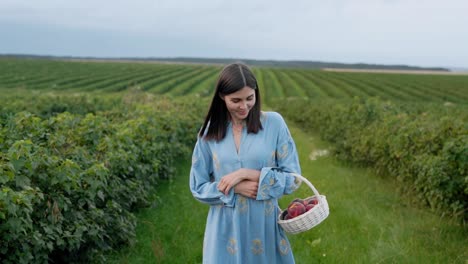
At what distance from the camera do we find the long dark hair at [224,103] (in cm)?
265

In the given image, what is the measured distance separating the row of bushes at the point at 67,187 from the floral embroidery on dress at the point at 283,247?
1.48 m

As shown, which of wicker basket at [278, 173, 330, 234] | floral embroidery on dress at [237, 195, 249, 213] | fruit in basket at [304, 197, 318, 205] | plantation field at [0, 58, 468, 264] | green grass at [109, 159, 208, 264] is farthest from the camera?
green grass at [109, 159, 208, 264]

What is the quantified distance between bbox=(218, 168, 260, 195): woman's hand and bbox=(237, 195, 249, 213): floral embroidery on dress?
112 millimetres

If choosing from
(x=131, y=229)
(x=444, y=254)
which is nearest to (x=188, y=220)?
(x=131, y=229)

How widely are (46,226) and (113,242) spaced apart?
1550 millimetres

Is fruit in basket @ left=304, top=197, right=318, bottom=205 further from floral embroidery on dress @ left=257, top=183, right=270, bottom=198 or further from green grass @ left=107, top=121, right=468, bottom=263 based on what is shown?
green grass @ left=107, top=121, right=468, bottom=263

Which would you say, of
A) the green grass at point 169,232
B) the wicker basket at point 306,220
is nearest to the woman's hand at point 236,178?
the wicker basket at point 306,220

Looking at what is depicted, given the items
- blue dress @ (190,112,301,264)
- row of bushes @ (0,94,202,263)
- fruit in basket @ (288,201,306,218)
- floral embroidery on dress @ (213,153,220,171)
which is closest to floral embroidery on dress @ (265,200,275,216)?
blue dress @ (190,112,301,264)

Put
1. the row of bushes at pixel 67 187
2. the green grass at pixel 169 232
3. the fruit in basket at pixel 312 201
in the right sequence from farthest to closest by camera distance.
A: the green grass at pixel 169 232, the row of bushes at pixel 67 187, the fruit in basket at pixel 312 201

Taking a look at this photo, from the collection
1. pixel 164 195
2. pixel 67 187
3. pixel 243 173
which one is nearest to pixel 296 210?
pixel 243 173

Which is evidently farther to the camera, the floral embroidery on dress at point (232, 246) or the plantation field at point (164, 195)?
the plantation field at point (164, 195)

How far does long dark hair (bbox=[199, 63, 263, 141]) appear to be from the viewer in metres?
2.65

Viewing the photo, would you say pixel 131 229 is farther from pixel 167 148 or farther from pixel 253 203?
pixel 167 148

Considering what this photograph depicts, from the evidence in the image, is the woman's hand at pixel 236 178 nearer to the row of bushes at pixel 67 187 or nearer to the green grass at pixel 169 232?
the row of bushes at pixel 67 187
